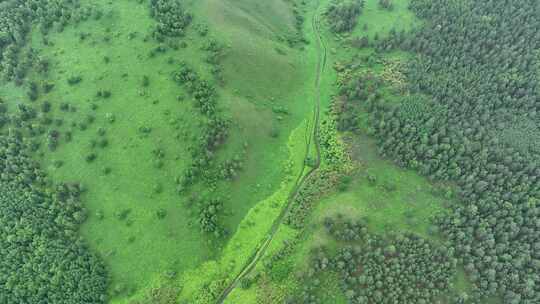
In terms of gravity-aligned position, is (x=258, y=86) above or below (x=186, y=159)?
above

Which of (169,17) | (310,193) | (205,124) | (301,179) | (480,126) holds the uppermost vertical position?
(169,17)

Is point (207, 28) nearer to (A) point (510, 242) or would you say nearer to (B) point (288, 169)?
(B) point (288, 169)

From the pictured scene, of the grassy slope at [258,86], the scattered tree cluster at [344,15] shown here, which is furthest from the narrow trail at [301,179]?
the scattered tree cluster at [344,15]

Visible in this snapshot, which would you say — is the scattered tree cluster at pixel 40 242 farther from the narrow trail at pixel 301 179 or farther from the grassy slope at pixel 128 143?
the narrow trail at pixel 301 179

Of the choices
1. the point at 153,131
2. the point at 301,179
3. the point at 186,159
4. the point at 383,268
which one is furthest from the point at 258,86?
the point at 383,268

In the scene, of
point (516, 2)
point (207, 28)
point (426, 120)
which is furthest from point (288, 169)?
point (516, 2)

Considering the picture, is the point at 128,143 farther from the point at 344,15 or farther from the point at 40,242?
the point at 344,15
